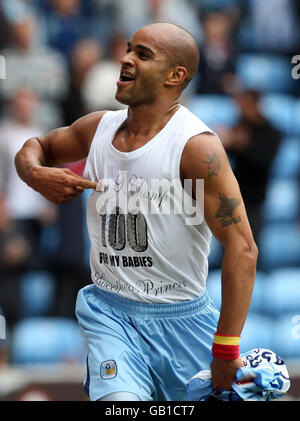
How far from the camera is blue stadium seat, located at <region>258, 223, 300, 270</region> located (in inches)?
288

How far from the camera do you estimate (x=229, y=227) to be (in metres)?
3.61

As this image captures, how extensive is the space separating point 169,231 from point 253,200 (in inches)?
136

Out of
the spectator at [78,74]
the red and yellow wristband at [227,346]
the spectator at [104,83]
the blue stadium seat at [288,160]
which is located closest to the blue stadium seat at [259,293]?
the blue stadium seat at [288,160]

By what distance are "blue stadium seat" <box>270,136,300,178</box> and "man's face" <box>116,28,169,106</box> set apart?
3758 mm

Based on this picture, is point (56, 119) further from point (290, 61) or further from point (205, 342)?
point (205, 342)

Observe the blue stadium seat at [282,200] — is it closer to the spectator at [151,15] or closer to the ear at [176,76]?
the spectator at [151,15]

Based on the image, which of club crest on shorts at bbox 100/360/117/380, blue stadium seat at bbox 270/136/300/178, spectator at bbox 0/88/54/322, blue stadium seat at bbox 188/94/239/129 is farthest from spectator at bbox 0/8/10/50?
club crest on shorts at bbox 100/360/117/380

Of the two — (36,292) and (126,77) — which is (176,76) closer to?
(126,77)

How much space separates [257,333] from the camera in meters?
7.08

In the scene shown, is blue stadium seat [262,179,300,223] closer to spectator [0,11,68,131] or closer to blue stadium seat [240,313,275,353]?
blue stadium seat [240,313,275,353]

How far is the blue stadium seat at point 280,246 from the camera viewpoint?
731 centimetres

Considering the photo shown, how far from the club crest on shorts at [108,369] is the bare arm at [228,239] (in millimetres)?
452
